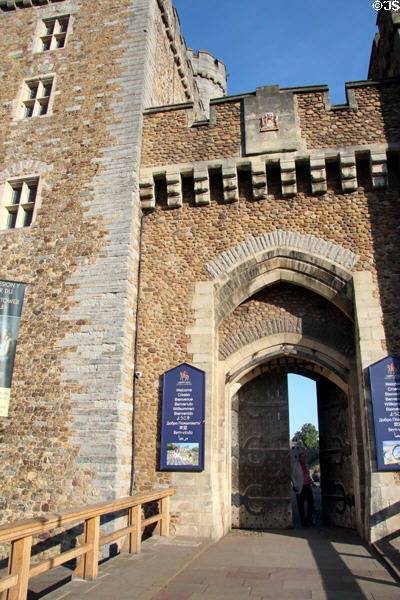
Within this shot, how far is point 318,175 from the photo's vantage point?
9133mm

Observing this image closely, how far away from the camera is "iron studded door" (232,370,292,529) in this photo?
9.44 metres

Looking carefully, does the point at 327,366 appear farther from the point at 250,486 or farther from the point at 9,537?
the point at 9,537

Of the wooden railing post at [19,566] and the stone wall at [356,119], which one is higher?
the stone wall at [356,119]

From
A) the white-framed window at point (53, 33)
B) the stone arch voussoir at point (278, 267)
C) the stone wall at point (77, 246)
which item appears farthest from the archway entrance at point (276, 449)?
the white-framed window at point (53, 33)

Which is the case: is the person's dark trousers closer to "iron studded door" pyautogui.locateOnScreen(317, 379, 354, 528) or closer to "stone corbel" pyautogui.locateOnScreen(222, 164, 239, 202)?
"iron studded door" pyautogui.locateOnScreen(317, 379, 354, 528)

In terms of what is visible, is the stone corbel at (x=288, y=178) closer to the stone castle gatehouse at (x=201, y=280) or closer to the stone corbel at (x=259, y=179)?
the stone castle gatehouse at (x=201, y=280)

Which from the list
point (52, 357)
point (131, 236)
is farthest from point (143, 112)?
point (52, 357)

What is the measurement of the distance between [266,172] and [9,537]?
808 cm

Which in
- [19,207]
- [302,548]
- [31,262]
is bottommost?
[302,548]

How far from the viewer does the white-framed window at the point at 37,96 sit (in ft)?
36.4

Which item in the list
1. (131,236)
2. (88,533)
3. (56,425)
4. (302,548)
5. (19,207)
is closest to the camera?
(88,533)

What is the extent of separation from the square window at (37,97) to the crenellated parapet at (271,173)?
369 cm

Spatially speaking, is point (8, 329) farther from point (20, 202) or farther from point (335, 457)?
point (335, 457)

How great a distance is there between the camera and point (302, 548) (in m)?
6.91
